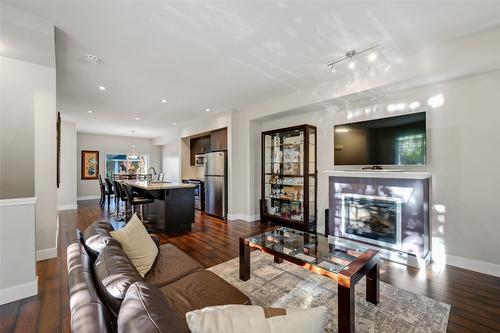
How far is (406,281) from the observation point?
251cm

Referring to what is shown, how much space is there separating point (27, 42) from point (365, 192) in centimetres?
472

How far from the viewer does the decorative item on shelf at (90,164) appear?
29.0 ft

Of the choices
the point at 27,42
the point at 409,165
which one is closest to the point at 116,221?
the point at 27,42

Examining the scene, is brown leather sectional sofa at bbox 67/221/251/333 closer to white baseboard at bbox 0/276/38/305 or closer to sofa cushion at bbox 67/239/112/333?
sofa cushion at bbox 67/239/112/333

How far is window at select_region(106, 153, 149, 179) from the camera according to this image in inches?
374

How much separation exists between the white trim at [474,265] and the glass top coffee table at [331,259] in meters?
1.58

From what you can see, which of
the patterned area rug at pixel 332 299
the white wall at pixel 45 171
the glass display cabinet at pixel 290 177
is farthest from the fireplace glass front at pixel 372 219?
the white wall at pixel 45 171

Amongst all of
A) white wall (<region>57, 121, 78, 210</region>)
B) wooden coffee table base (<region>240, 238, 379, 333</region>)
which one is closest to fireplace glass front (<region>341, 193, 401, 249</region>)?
wooden coffee table base (<region>240, 238, 379, 333</region>)

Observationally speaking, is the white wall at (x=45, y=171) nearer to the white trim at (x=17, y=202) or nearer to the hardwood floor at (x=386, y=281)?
the hardwood floor at (x=386, y=281)

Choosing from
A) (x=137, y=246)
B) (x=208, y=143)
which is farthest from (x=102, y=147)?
(x=137, y=246)

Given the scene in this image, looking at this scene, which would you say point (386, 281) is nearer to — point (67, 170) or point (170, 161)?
point (67, 170)

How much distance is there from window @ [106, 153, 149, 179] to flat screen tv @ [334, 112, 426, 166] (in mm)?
9197

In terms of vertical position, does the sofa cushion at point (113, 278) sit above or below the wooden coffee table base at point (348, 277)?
above

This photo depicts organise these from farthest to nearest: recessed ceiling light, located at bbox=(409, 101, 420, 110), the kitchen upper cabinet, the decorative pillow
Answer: the kitchen upper cabinet, recessed ceiling light, located at bbox=(409, 101, 420, 110), the decorative pillow
